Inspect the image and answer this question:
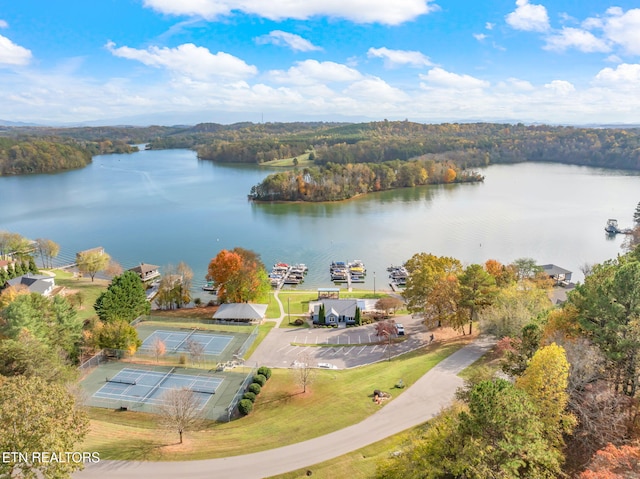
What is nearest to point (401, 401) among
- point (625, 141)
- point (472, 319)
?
point (472, 319)

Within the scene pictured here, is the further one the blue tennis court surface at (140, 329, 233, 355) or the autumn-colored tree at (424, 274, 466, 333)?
the autumn-colored tree at (424, 274, 466, 333)

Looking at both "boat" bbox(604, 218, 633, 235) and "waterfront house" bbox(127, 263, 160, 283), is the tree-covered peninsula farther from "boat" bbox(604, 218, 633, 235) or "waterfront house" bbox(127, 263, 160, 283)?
"boat" bbox(604, 218, 633, 235)

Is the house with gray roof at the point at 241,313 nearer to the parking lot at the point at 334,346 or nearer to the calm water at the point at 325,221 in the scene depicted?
the parking lot at the point at 334,346

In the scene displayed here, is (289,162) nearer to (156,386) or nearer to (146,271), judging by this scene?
(146,271)

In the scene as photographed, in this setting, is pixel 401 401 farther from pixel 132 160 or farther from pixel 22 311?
pixel 132 160

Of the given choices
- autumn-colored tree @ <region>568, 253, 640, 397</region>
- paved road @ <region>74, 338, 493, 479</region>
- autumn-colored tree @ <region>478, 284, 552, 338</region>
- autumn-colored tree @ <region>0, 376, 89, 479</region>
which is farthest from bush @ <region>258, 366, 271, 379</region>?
autumn-colored tree @ <region>568, 253, 640, 397</region>
